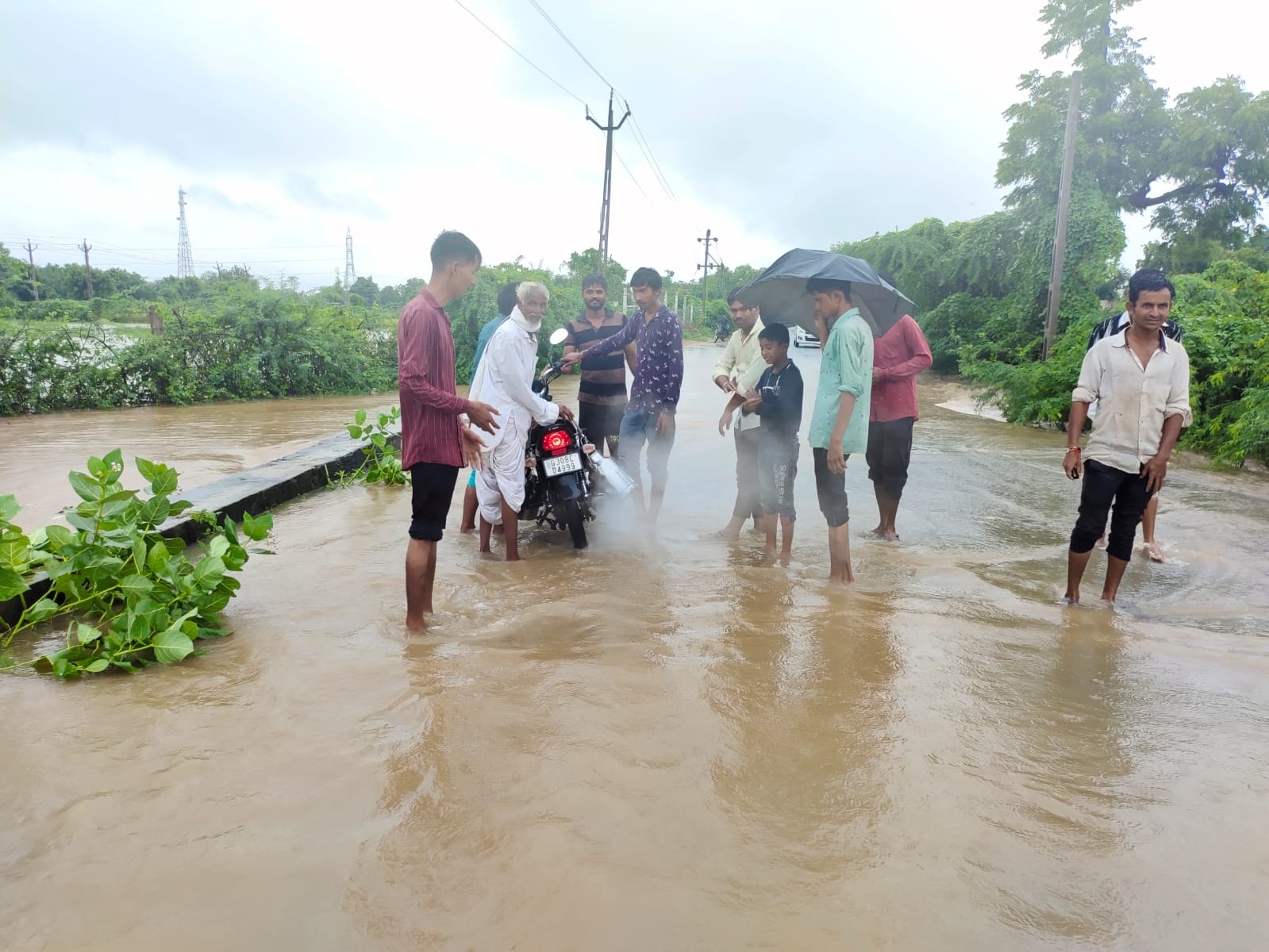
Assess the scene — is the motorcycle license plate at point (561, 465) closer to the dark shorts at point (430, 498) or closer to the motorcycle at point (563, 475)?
the motorcycle at point (563, 475)

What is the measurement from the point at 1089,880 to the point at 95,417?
13.7m

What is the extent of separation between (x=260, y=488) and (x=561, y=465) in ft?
8.08

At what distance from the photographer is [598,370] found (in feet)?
20.9

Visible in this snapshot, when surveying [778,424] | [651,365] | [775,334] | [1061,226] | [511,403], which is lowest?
[778,424]

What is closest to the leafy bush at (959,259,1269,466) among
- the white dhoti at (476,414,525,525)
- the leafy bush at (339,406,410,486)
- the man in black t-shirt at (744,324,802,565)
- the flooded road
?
the flooded road

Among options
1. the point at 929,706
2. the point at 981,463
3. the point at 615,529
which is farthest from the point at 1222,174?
the point at 929,706

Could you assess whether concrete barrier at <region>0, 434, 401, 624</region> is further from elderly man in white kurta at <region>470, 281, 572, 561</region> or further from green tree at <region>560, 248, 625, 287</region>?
green tree at <region>560, 248, 625, 287</region>

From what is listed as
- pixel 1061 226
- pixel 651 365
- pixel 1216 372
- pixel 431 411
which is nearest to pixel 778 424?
pixel 651 365

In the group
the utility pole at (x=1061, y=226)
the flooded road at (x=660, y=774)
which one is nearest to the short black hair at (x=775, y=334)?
the flooded road at (x=660, y=774)

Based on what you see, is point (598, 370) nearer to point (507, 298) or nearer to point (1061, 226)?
point (507, 298)

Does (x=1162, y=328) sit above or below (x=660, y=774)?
above

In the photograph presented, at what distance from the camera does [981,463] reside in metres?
9.44

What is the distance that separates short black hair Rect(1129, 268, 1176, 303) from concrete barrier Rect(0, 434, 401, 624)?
16.9 feet

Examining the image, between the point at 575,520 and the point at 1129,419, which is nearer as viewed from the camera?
the point at 1129,419
